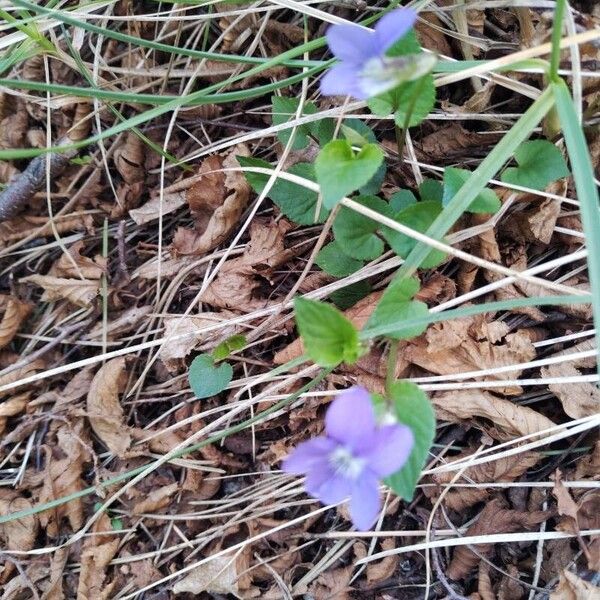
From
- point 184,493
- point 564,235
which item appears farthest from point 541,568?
point 184,493

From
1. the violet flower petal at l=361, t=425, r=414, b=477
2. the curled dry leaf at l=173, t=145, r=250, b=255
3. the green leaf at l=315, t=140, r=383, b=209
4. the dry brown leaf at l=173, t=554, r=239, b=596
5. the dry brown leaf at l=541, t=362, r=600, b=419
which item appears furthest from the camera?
the curled dry leaf at l=173, t=145, r=250, b=255

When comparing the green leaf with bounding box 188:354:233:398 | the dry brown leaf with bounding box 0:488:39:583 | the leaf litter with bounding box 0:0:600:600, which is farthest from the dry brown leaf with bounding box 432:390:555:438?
the dry brown leaf with bounding box 0:488:39:583

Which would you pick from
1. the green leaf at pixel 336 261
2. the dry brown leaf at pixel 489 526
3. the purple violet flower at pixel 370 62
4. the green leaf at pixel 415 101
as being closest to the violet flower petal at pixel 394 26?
the purple violet flower at pixel 370 62

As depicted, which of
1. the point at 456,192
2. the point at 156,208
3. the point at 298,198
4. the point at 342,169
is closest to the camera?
the point at 342,169

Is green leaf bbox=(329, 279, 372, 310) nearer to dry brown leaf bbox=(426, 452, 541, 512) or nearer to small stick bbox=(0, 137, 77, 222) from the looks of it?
dry brown leaf bbox=(426, 452, 541, 512)

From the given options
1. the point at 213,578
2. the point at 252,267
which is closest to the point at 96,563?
the point at 213,578

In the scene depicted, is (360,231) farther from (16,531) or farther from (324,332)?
(16,531)
